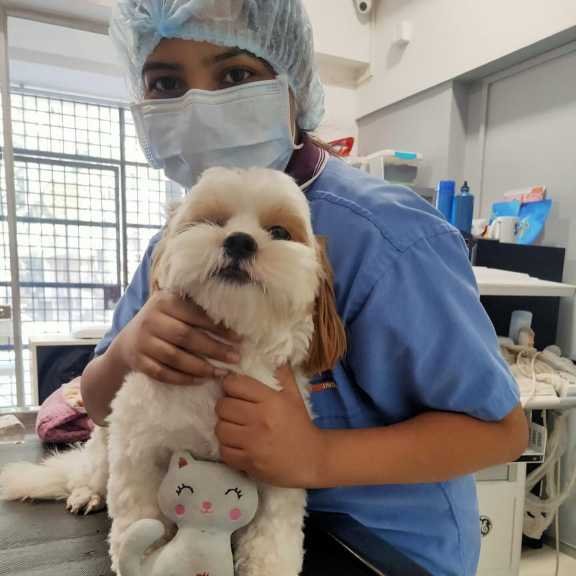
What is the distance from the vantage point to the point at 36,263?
3.97 m

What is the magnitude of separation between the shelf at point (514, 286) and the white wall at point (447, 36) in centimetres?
95

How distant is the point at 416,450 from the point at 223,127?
531 mm

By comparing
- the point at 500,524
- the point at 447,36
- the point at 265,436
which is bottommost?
the point at 500,524

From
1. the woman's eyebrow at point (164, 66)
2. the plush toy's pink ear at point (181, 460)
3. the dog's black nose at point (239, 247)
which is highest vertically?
the woman's eyebrow at point (164, 66)

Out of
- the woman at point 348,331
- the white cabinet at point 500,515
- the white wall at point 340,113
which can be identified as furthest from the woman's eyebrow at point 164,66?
the white wall at point 340,113

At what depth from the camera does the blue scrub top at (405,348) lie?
0.61m

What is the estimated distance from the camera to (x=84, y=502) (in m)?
0.85

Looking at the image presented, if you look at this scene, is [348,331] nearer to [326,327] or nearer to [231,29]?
[326,327]

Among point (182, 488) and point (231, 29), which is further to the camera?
point (231, 29)

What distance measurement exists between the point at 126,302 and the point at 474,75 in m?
2.06

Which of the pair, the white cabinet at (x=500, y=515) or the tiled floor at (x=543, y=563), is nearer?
the white cabinet at (x=500, y=515)

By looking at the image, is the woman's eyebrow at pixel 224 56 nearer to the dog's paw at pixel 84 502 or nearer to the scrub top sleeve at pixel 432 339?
the scrub top sleeve at pixel 432 339

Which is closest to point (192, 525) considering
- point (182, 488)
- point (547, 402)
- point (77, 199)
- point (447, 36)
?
point (182, 488)

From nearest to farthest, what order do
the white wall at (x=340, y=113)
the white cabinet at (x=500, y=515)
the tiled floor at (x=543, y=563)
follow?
1. the white cabinet at (x=500, y=515)
2. the tiled floor at (x=543, y=563)
3. the white wall at (x=340, y=113)
